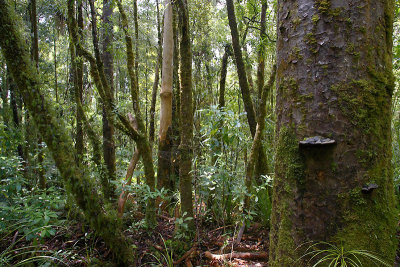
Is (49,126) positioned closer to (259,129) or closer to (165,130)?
(259,129)

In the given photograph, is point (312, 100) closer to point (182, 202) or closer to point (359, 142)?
point (359, 142)

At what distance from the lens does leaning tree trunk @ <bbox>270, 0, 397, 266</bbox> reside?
1.17 metres

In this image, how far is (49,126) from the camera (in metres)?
1.82

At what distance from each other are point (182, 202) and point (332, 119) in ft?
6.85

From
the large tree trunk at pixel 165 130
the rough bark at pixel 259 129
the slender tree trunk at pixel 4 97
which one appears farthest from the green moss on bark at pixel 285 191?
the slender tree trunk at pixel 4 97

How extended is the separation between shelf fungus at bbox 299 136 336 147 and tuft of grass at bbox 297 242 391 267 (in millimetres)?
465

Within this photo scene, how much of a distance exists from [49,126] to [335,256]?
1944 mm

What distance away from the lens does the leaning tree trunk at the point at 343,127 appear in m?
1.17

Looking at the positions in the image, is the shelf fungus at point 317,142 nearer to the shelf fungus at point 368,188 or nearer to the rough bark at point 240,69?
the shelf fungus at point 368,188

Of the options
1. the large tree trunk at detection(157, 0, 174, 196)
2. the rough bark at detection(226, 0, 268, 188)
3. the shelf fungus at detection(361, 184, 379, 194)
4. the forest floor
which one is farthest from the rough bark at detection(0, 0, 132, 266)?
the large tree trunk at detection(157, 0, 174, 196)

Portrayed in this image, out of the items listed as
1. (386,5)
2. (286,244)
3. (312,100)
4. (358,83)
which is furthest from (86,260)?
(386,5)

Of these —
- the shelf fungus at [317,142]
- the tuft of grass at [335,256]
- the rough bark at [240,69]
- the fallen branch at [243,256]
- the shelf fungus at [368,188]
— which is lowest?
the fallen branch at [243,256]

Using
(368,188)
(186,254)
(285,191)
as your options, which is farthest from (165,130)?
(368,188)

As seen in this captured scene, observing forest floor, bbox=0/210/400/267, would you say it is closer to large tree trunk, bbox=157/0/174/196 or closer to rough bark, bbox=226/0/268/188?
rough bark, bbox=226/0/268/188
